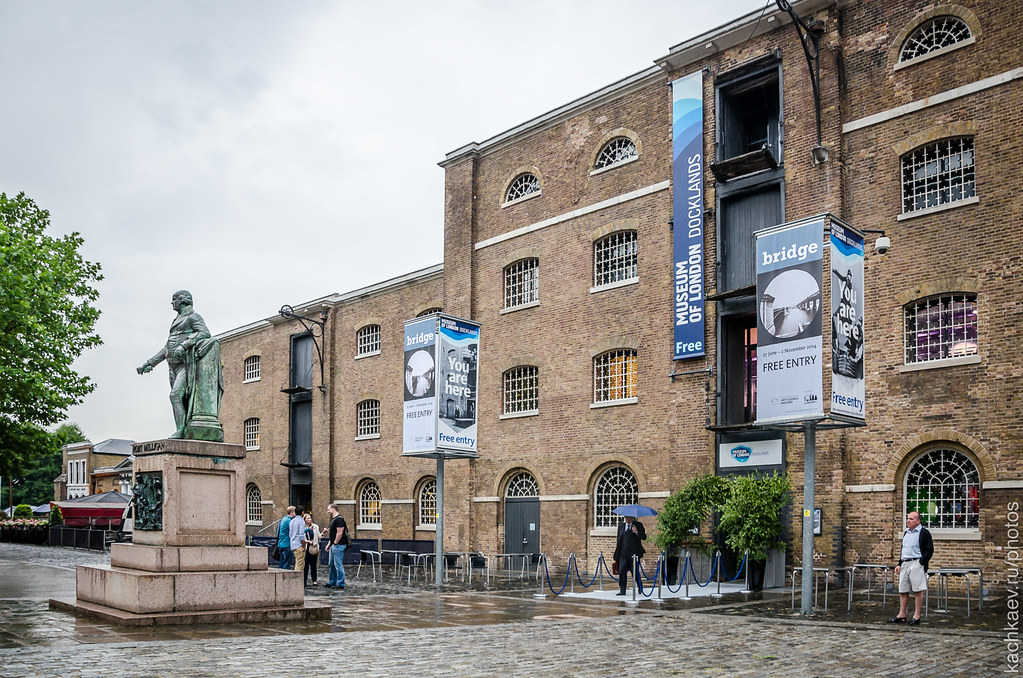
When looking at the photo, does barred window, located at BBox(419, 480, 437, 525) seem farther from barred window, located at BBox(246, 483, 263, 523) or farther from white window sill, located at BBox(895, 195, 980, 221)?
white window sill, located at BBox(895, 195, 980, 221)

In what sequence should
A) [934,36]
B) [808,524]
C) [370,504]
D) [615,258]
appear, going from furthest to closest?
[370,504]
[615,258]
[934,36]
[808,524]

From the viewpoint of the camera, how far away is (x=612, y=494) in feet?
83.3

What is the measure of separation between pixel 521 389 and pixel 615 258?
4.84 m

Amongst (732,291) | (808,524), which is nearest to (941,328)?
(732,291)

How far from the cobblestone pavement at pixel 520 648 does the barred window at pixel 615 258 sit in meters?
12.0

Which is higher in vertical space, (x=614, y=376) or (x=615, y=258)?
(x=615, y=258)

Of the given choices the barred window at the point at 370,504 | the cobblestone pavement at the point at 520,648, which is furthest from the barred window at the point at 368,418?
the cobblestone pavement at the point at 520,648

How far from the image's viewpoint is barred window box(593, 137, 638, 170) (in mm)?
25984

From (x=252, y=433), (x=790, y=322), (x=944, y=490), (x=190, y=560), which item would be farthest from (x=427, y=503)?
(x=190, y=560)

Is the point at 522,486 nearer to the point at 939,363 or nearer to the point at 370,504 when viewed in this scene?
the point at 370,504

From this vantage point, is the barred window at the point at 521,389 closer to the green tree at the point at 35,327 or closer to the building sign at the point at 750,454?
the building sign at the point at 750,454

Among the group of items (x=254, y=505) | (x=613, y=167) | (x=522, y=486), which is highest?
(x=613, y=167)

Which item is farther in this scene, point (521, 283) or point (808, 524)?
point (521, 283)

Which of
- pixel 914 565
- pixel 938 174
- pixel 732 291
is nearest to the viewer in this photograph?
pixel 914 565
